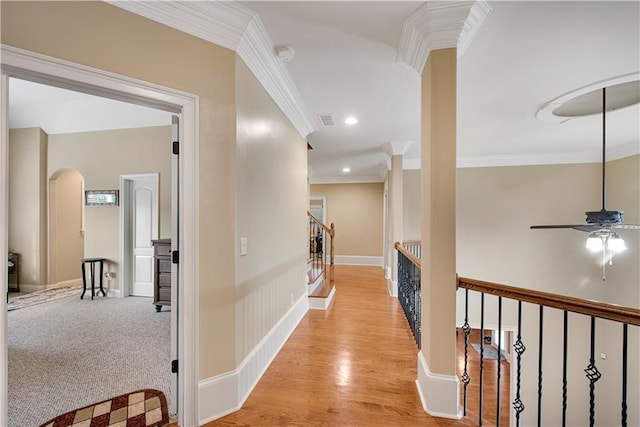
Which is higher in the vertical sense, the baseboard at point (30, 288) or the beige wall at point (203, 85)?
the beige wall at point (203, 85)

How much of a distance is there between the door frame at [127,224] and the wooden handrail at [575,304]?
15.9ft

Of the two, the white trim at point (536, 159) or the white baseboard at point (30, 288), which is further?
the white trim at point (536, 159)

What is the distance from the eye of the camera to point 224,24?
5.66 feet

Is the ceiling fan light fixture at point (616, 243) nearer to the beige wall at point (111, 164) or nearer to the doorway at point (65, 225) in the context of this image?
the beige wall at point (111, 164)

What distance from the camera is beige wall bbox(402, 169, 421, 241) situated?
6.06 m

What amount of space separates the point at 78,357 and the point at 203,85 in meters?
2.79

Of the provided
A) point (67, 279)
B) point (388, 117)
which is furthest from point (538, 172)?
point (67, 279)

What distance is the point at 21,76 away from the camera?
131cm

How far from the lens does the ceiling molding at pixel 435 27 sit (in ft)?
5.32

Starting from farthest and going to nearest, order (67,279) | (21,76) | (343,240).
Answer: (343,240), (67,279), (21,76)

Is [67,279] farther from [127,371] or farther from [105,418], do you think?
[105,418]

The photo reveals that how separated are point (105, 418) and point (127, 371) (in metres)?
0.60

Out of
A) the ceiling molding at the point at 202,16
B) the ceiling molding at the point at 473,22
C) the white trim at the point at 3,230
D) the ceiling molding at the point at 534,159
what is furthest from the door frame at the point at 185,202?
the ceiling molding at the point at 534,159

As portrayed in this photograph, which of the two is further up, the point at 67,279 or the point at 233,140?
the point at 233,140
